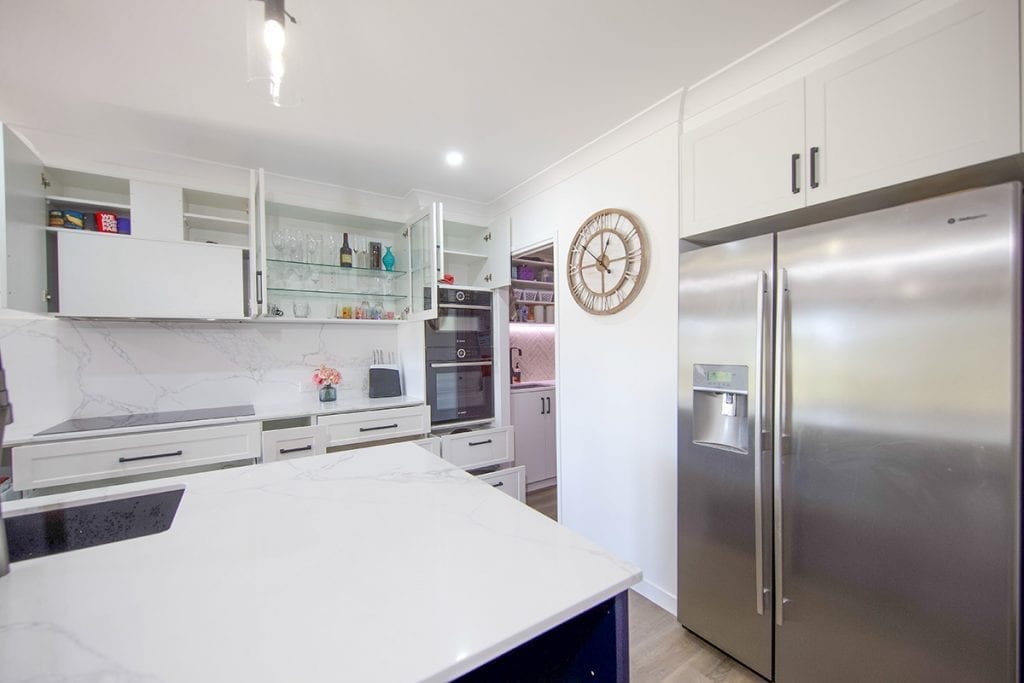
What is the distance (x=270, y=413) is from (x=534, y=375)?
2597 millimetres

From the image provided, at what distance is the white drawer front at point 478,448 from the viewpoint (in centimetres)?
288

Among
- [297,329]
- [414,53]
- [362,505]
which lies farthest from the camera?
[297,329]

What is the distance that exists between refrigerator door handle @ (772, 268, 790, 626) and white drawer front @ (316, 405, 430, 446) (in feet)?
6.79

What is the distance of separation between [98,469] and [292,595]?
2078 millimetres

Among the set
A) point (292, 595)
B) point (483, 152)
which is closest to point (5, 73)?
point (483, 152)

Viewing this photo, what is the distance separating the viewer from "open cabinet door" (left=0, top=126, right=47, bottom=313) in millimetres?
1791

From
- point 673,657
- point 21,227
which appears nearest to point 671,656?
point 673,657

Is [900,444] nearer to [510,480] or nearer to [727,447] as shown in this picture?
[727,447]

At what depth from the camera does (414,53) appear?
5.15 ft

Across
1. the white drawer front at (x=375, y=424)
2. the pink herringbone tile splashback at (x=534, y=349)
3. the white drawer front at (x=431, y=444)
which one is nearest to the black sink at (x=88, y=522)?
the white drawer front at (x=375, y=424)

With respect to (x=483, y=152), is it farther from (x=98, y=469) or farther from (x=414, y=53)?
(x=98, y=469)

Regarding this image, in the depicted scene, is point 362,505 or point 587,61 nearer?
point 362,505

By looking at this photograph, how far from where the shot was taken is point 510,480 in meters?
2.97

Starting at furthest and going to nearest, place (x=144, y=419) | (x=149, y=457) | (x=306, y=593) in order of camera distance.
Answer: (x=144, y=419)
(x=149, y=457)
(x=306, y=593)
